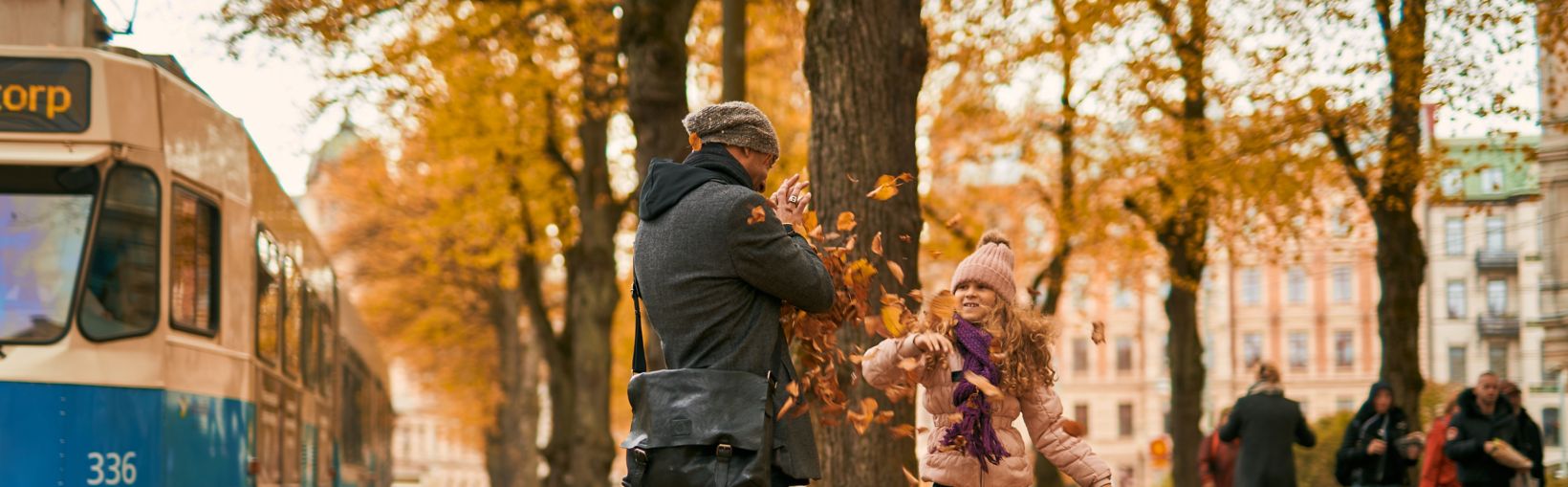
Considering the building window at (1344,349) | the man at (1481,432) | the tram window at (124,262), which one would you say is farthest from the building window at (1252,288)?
the tram window at (124,262)

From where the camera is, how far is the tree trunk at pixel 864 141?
10.2 m

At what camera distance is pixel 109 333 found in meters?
9.67

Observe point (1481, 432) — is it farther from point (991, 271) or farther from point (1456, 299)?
point (1456, 299)

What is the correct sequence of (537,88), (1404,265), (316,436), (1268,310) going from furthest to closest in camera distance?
(1268,310) < (537,88) < (1404,265) < (316,436)

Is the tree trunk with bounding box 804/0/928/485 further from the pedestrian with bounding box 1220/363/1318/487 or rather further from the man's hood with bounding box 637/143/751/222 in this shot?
the pedestrian with bounding box 1220/363/1318/487

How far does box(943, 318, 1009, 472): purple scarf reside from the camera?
7.29 meters

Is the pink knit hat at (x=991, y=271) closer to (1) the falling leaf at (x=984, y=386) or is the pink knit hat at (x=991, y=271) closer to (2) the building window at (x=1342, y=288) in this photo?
(1) the falling leaf at (x=984, y=386)

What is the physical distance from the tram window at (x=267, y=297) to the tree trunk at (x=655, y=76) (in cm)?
403

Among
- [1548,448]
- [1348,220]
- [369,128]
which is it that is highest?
[369,128]

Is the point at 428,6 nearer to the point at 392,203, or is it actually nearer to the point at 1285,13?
the point at 1285,13

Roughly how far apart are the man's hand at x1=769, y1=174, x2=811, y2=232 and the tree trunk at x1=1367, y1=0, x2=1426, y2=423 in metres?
13.4

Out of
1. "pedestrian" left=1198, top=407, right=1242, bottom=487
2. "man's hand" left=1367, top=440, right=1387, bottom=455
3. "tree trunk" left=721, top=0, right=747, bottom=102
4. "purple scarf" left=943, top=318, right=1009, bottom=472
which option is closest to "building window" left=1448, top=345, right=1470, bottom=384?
"pedestrian" left=1198, top=407, right=1242, bottom=487

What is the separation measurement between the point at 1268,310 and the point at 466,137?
228 feet

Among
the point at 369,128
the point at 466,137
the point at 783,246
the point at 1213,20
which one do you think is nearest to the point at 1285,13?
the point at 1213,20
